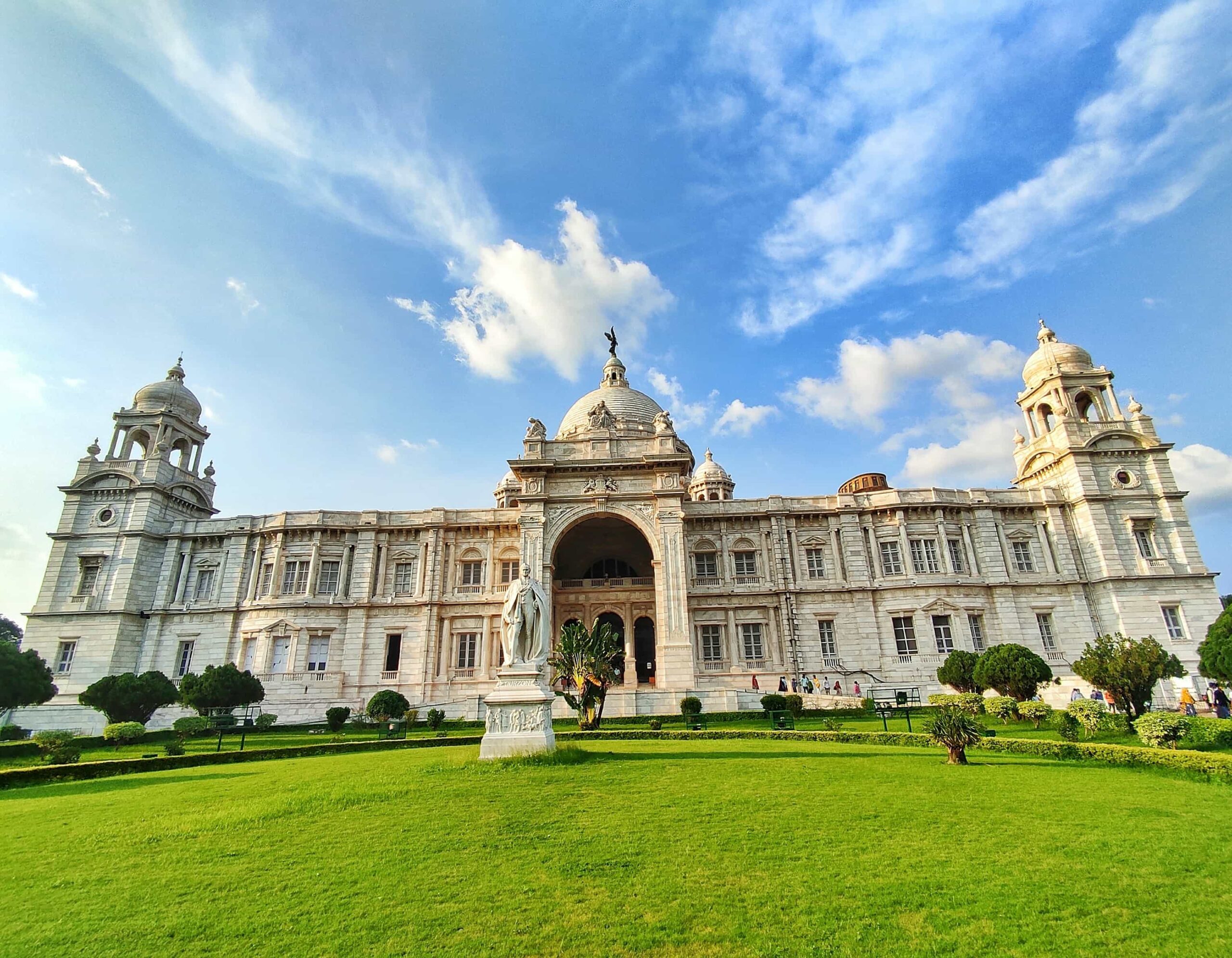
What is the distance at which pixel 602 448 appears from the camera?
36.5 m

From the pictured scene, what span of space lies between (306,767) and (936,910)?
13628mm

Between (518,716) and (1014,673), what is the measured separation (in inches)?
764

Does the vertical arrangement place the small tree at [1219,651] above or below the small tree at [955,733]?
above

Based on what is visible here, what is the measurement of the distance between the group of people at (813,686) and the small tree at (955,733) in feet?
61.3

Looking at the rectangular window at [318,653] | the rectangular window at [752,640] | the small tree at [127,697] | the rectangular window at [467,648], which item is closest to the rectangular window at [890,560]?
the rectangular window at [752,640]

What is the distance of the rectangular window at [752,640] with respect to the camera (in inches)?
1430

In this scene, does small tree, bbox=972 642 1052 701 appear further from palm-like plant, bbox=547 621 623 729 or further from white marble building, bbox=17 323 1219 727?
palm-like plant, bbox=547 621 623 729

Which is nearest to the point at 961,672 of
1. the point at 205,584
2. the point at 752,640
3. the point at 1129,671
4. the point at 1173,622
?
the point at 1129,671

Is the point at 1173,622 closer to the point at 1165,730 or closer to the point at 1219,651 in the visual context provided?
the point at 1219,651

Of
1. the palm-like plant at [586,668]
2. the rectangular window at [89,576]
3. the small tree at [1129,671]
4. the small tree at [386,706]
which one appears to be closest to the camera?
the small tree at [1129,671]

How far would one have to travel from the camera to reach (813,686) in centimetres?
3275

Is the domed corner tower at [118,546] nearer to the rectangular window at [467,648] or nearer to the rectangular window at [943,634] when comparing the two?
the rectangular window at [467,648]

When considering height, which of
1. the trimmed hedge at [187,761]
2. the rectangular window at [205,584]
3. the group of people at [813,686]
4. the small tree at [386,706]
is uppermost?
the rectangular window at [205,584]

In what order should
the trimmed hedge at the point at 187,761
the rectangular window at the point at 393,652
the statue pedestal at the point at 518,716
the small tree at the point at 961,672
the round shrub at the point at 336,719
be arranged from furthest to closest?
the rectangular window at the point at 393,652 → the round shrub at the point at 336,719 → the small tree at the point at 961,672 → the trimmed hedge at the point at 187,761 → the statue pedestal at the point at 518,716
